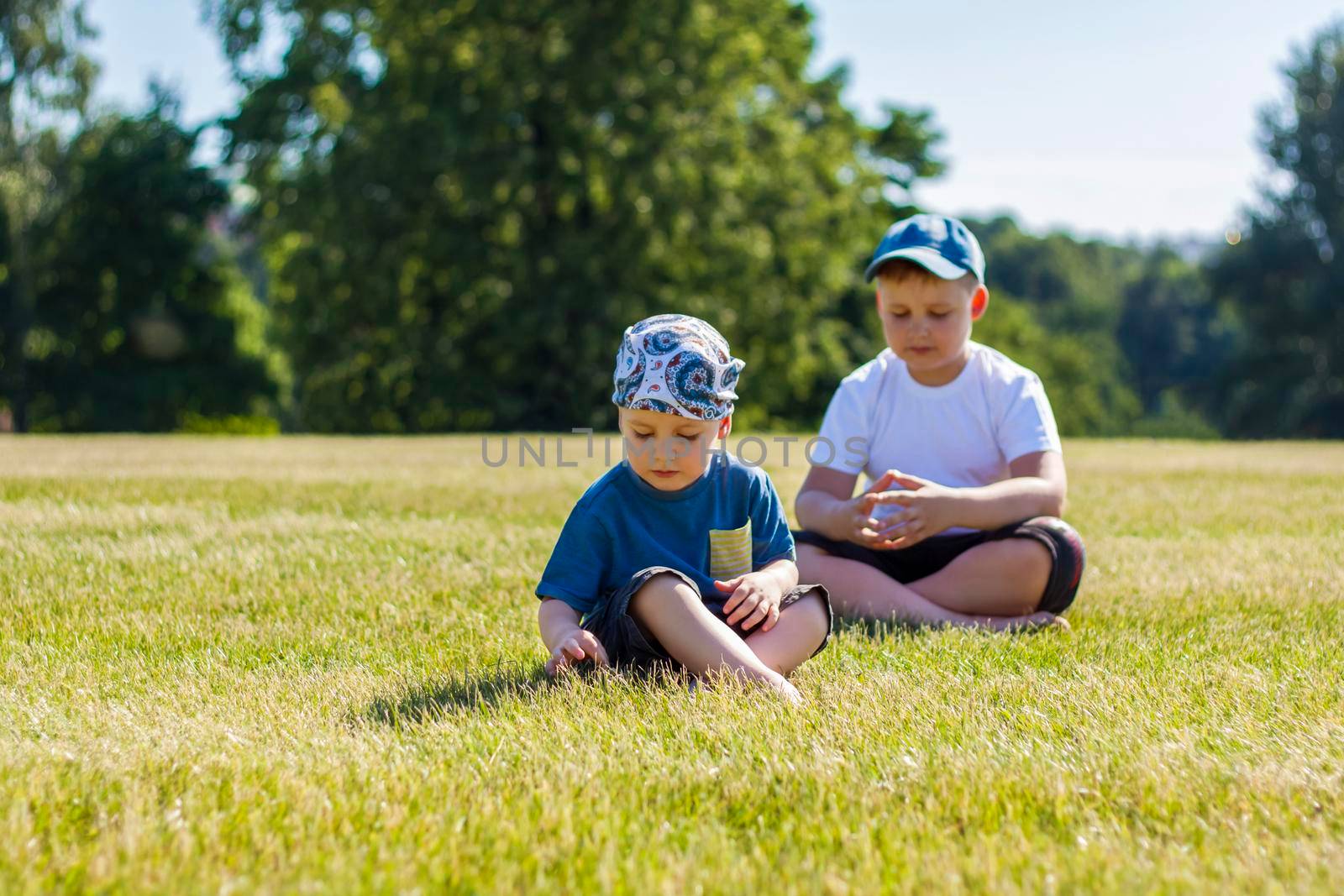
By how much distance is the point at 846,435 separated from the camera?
4.60 meters

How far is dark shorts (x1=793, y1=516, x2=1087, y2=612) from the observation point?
4.15 meters

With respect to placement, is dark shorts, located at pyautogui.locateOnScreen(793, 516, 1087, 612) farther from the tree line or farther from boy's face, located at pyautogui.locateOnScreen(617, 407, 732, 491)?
the tree line

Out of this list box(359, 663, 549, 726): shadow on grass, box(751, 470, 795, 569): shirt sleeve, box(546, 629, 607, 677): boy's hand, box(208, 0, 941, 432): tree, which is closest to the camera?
box(359, 663, 549, 726): shadow on grass

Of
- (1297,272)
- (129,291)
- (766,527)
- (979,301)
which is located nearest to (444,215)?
(129,291)

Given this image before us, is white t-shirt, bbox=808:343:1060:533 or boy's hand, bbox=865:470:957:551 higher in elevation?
white t-shirt, bbox=808:343:1060:533

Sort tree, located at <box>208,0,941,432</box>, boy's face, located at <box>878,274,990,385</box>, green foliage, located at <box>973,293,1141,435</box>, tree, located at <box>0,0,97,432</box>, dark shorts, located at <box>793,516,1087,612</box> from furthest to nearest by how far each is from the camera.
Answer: green foliage, located at <box>973,293,1141,435</box>, tree, located at <box>0,0,97,432</box>, tree, located at <box>208,0,941,432</box>, boy's face, located at <box>878,274,990,385</box>, dark shorts, located at <box>793,516,1087,612</box>

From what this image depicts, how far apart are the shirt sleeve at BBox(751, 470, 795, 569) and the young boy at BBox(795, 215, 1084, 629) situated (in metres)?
0.50

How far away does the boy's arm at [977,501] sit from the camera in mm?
3932

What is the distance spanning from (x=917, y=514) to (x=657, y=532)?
1.06m

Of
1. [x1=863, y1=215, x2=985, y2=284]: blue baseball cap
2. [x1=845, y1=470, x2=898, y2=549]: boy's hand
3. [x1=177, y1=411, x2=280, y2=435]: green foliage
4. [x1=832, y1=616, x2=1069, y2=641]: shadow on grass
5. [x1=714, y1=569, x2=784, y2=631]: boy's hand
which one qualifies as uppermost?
[x1=863, y1=215, x2=985, y2=284]: blue baseball cap

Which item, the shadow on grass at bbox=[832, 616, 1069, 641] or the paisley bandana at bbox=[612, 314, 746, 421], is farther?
the shadow on grass at bbox=[832, 616, 1069, 641]

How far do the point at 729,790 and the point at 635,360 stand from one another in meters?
1.23

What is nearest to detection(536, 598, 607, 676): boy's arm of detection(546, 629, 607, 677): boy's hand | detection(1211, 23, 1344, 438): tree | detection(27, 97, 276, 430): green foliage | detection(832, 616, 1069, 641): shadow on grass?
detection(546, 629, 607, 677): boy's hand

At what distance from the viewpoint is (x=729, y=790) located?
234 centimetres
